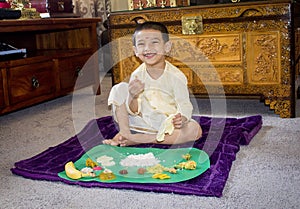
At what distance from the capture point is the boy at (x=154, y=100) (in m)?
1.38

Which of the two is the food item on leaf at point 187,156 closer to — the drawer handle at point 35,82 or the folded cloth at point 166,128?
the folded cloth at point 166,128

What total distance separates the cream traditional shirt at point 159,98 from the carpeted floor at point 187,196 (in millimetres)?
262

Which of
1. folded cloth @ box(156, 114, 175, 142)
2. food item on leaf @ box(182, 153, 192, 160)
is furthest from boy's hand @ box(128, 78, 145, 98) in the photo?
food item on leaf @ box(182, 153, 192, 160)

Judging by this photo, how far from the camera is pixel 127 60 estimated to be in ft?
6.87

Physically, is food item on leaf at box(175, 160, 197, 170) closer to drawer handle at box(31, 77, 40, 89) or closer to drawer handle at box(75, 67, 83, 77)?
drawer handle at box(31, 77, 40, 89)

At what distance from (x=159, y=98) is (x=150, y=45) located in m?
0.19

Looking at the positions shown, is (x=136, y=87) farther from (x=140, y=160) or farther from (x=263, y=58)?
(x=263, y=58)

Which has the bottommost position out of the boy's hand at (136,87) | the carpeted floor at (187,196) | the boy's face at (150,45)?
the carpeted floor at (187,196)

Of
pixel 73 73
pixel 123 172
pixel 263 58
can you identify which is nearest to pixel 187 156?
pixel 123 172

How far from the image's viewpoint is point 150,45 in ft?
4.50

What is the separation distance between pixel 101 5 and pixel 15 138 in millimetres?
2002

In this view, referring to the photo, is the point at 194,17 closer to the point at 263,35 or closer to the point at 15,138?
the point at 263,35

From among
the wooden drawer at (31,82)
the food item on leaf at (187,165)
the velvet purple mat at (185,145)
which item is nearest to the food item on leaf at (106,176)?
the velvet purple mat at (185,145)

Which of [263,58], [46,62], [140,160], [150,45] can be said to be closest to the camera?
[140,160]
